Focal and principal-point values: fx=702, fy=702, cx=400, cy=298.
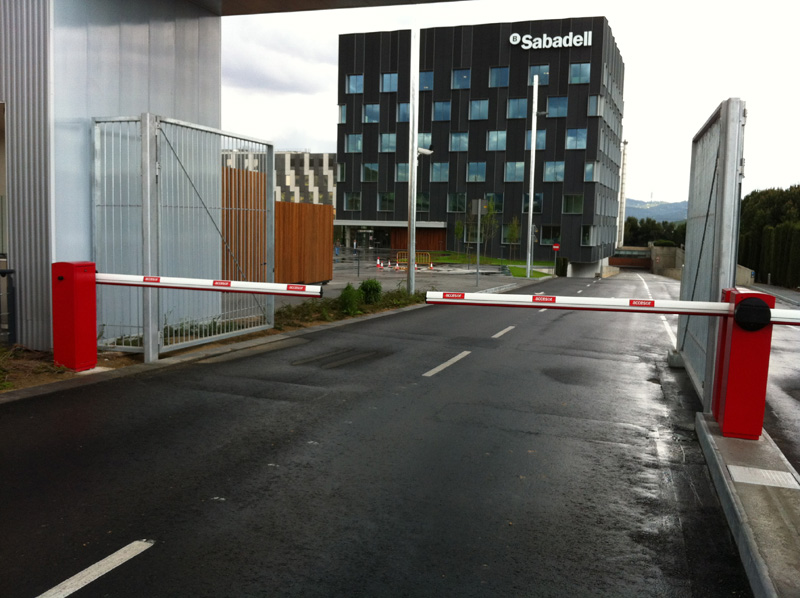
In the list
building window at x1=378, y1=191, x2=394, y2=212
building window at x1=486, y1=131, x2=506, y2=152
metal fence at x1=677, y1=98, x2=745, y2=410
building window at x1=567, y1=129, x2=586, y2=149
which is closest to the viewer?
metal fence at x1=677, y1=98, x2=745, y2=410

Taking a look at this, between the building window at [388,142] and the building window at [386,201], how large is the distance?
14.0ft

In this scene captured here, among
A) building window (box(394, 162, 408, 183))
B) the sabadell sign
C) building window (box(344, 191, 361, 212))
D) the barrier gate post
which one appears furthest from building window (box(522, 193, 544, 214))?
the barrier gate post

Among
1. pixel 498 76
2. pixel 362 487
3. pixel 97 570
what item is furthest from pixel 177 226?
pixel 498 76

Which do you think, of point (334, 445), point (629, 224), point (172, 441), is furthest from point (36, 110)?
point (629, 224)

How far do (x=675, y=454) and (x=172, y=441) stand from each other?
15.6ft

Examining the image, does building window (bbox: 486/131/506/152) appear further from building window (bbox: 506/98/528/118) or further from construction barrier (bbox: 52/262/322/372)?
construction barrier (bbox: 52/262/322/372)

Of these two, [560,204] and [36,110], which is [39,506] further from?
[560,204]

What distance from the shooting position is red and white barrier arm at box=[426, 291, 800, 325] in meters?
6.60

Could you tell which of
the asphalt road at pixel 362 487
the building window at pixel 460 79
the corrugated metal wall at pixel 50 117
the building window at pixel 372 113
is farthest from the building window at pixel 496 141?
the asphalt road at pixel 362 487

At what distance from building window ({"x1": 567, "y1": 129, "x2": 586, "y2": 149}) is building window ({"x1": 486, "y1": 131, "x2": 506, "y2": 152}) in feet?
19.8

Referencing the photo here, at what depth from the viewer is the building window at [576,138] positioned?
62.8 m

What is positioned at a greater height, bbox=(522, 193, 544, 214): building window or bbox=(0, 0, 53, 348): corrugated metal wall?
bbox=(522, 193, 544, 214): building window

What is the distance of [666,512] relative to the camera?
5223 mm

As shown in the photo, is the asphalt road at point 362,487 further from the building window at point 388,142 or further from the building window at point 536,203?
the building window at point 388,142
